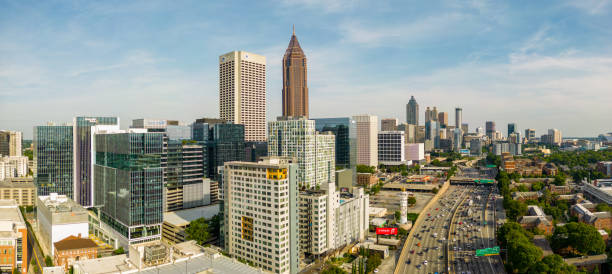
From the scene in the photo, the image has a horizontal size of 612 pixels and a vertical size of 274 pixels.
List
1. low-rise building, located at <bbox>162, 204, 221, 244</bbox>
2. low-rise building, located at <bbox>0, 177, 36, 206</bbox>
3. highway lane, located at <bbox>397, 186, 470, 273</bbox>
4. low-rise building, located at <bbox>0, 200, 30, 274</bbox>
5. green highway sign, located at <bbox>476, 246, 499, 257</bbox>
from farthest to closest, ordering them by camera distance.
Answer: low-rise building, located at <bbox>0, 177, 36, 206</bbox>, low-rise building, located at <bbox>162, 204, 221, 244</bbox>, highway lane, located at <bbox>397, 186, 470, 273</bbox>, green highway sign, located at <bbox>476, 246, 499, 257</bbox>, low-rise building, located at <bbox>0, 200, 30, 274</bbox>

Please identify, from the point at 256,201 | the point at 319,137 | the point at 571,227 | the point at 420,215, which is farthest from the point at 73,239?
the point at 571,227

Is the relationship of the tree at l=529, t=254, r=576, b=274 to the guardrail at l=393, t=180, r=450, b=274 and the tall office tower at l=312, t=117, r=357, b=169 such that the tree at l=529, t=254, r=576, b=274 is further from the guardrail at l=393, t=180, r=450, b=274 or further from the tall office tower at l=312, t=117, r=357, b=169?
the tall office tower at l=312, t=117, r=357, b=169

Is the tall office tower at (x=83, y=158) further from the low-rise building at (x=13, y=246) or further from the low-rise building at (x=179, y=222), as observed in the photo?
the low-rise building at (x=179, y=222)

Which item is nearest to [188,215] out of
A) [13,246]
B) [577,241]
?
[13,246]

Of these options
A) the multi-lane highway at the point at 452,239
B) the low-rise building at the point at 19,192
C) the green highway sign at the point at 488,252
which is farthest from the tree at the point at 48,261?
the green highway sign at the point at 488,252

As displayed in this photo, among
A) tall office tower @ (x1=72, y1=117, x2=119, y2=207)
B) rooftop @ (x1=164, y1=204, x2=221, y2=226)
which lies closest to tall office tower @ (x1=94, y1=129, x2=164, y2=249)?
rooftop @ (x1=164, y1=204, x2=221, y2=226)

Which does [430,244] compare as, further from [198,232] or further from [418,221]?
[198,232]
